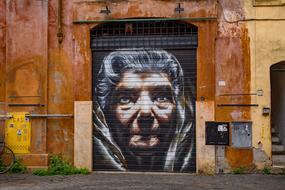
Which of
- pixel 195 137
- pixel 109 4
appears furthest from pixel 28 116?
pixel 195 137

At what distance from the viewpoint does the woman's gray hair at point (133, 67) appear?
1305cm

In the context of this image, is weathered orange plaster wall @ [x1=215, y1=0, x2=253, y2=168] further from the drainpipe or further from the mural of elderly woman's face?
the drainpipe

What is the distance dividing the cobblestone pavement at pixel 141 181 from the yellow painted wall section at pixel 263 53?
116 centimetres

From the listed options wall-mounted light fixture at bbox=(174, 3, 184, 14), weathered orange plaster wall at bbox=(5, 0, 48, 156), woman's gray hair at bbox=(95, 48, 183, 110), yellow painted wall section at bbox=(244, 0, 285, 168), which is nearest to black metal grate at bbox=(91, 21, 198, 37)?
wall-mounted light fixture at bbox=(174, 3, 184, 14)

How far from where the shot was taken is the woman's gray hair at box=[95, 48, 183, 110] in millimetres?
13047

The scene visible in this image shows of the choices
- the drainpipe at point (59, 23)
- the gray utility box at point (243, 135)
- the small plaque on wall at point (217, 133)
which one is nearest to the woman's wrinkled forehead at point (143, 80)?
the small plaque on wall at point (217, 133)

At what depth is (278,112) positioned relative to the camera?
14.2 m

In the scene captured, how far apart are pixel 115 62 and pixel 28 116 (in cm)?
287

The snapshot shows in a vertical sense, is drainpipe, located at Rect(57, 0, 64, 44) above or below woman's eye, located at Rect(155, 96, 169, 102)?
above

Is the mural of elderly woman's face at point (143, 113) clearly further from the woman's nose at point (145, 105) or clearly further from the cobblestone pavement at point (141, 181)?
the cobblestone pavement at point (141, 181)

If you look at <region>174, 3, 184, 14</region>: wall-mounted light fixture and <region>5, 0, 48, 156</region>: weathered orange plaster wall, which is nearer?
<region>174, 3, 184, 14</region>: wall-mounted light fixture

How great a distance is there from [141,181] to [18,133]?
3977mm

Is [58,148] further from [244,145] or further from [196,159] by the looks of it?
[244,145]

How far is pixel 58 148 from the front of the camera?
13180mm
